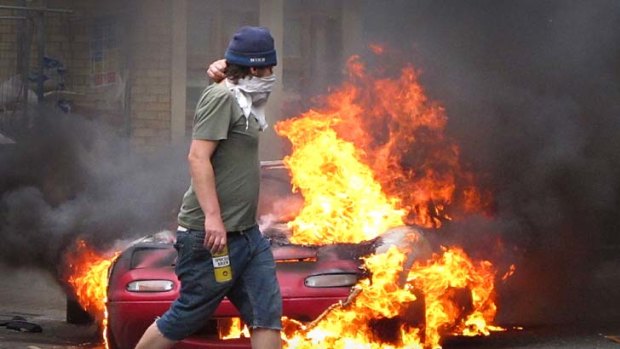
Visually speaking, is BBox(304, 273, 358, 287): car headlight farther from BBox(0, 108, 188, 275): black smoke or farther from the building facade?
the building facade

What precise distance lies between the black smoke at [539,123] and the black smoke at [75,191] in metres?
2.54

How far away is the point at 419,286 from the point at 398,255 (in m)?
0.24

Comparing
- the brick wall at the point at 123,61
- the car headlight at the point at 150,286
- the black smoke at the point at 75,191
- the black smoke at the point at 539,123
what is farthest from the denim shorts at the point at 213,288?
the brick wall at the point at 123,61

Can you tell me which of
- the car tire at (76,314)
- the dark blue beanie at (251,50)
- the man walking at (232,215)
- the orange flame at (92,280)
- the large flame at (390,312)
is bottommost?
the car tire at (76,314)

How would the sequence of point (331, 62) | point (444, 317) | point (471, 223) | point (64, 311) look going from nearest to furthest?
point (444, 317)
point (471, 223)
point (64, 311)
point (331, 62)

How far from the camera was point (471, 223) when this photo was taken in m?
8.66

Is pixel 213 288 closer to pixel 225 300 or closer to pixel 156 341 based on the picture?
pixel 156 341

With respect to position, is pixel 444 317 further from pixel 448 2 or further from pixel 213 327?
pixel 448 2

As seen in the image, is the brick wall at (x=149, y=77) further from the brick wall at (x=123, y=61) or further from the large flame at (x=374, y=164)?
the large flame at (x=374, y=164)

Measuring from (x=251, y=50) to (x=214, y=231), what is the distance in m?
0.83

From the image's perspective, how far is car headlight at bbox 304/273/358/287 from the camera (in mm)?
6770

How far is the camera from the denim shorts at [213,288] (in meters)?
5.20

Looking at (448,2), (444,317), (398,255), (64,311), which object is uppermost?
(448,2)

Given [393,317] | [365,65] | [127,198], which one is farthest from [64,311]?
[393,317]
